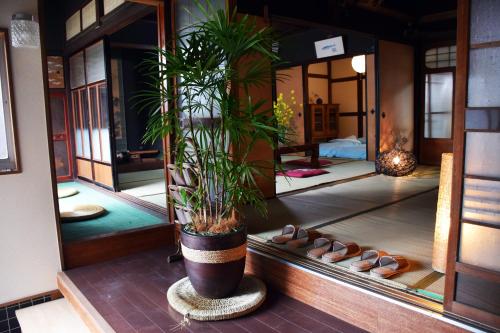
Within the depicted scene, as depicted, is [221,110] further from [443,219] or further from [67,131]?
[67,131]

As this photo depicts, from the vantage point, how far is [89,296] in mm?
2736

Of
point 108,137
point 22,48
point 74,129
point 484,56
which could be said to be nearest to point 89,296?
point 22,48

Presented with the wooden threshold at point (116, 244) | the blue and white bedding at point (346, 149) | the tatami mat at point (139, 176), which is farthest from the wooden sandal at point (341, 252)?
the blue and white bedding at point (346, 149)

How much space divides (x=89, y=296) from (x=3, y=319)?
2.32 feet

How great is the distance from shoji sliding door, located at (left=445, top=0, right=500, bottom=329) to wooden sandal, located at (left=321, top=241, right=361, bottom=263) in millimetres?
793

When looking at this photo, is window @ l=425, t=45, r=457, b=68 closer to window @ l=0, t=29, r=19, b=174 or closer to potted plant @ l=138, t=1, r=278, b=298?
potted plant @ l=138, t=1, r=278, b=298

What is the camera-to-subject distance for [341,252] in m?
2.63

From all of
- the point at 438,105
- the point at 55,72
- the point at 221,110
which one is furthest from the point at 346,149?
the point at 221,110

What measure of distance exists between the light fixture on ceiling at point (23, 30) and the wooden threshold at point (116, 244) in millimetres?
1499

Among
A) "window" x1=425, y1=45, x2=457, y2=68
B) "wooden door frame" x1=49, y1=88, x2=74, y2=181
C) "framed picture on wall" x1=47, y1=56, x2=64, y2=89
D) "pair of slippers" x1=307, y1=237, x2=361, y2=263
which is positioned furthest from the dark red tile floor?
"window" x1=425, y1=45, x2=457, y2=68

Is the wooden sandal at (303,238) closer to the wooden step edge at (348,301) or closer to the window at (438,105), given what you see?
the wooden step edge at (348,301)

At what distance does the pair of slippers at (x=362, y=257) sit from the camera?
2.34m

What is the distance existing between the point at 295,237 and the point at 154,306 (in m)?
1.08

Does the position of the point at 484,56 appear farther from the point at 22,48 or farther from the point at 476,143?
the point at 22,48
